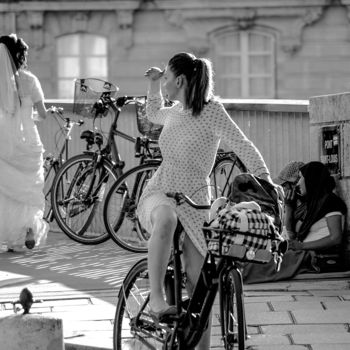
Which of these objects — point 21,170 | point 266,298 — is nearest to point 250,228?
point 266,298

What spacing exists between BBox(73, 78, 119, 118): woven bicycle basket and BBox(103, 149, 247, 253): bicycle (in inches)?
35.9

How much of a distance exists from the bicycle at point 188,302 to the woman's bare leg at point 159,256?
0.07m

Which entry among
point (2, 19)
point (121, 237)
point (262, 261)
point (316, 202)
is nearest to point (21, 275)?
point (121, 237)

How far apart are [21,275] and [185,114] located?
12.6 ft

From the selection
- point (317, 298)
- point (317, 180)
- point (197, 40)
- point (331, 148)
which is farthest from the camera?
point (197, 40)

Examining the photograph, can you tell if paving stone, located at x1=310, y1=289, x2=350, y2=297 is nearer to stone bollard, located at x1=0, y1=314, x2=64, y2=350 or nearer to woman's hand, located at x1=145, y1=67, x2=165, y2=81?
woman's hand, located at x1=145, y1=67, x2=165, y2=81

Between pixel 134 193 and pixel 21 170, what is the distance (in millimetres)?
1127

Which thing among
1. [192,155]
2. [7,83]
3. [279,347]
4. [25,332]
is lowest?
[279,347]

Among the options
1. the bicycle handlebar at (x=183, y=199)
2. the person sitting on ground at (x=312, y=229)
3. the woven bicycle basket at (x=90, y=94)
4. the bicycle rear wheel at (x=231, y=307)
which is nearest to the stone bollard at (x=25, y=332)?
the bicycle handlebar at (x=183, y=199)

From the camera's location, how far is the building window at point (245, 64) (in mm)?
34906

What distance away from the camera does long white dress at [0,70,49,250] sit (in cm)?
1212

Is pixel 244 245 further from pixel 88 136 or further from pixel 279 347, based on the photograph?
pixel 88 136

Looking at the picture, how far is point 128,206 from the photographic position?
11656 mm

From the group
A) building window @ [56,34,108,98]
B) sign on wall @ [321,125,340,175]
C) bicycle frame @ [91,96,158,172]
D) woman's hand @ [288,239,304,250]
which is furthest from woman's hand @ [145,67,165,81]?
building window @ [56,34,108,98]
